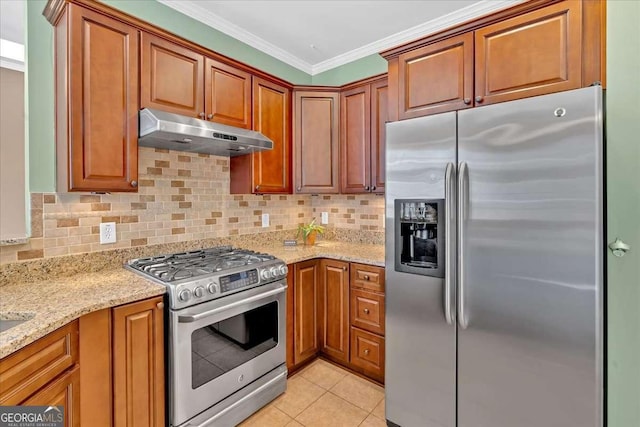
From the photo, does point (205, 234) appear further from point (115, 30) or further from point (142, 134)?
point (115, 30)

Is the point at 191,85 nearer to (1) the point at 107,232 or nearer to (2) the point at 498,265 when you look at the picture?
(1) the point at 107,232

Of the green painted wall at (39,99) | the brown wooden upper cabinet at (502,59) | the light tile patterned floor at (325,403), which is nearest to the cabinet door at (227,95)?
the green painted wall at (39,99)

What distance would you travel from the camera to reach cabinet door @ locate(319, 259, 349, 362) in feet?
7.97

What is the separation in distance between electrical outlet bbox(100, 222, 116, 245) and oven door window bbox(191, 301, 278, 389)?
850mm

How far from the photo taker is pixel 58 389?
1229 mm

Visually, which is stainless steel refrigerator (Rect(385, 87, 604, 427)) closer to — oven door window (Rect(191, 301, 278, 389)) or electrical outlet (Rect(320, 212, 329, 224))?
oven door window (Rect(191, 301, 278, 389))

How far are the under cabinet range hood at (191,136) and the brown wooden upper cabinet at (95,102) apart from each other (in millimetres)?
129

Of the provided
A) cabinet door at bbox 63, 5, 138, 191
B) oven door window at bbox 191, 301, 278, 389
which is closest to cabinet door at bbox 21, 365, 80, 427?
oven door window at bbox 191, 301, 278, 389

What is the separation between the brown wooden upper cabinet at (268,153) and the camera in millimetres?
2480

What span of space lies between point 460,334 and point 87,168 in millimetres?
2130

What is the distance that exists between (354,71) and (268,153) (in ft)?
4.11

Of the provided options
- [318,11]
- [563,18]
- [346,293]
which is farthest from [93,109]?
[563,18]

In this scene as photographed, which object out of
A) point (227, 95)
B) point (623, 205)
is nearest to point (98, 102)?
point (227, 95)

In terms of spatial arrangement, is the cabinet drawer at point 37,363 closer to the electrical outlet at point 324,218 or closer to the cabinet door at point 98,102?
the cabinet door at point 98,102
